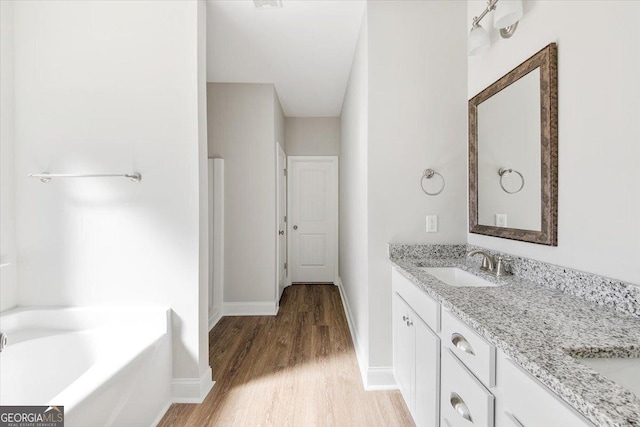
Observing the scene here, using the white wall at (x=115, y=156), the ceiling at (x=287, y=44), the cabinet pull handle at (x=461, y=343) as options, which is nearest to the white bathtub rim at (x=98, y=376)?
the white wall at (x=115, y=156)

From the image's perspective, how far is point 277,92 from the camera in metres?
3.65

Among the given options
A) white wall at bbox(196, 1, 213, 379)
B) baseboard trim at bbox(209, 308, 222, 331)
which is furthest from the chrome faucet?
baseboard trim at bbox(209, 308, 222, 331)

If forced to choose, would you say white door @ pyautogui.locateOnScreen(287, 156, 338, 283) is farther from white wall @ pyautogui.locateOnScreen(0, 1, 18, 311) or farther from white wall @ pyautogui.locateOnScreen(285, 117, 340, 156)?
white wall @ pyautogui.locateOnScreen(0, 1, 18, 311)

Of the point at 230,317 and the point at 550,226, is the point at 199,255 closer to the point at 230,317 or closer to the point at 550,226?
the point at 230,317

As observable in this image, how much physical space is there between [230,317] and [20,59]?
9.06ft

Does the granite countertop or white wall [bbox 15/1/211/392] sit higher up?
white wall [bbox 15/1/211/392]

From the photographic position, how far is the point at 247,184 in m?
3.39

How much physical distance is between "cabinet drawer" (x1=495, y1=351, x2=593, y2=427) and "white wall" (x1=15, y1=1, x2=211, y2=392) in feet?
5.53

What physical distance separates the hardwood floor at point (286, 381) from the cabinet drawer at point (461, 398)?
0.68m

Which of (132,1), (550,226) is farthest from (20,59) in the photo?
(550,226)

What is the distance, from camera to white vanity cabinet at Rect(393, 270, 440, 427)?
4.31 feet

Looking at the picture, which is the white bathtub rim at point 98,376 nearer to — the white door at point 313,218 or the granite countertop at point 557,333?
the granite countertop at point 557,333

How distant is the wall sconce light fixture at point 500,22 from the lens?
4.69 feet

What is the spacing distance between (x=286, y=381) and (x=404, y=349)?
93 cm
